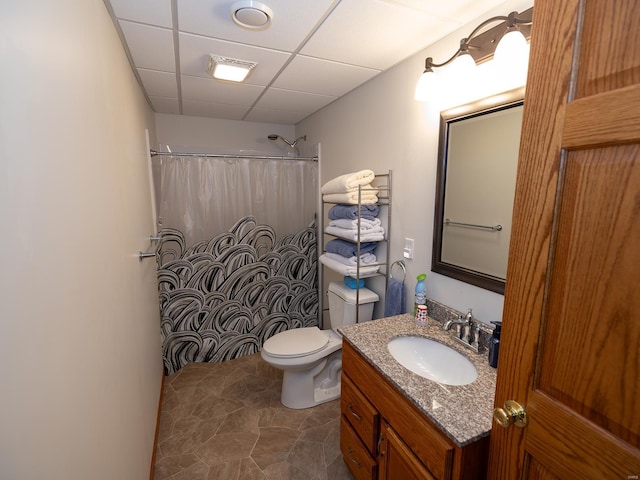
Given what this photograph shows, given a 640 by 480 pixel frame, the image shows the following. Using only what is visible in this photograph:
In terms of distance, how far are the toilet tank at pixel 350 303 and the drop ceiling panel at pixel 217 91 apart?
1.57m

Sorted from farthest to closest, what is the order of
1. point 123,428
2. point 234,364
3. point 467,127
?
1. point 234,364
2. point 467,127
3. point 123,428

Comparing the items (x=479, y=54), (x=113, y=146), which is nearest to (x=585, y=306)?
(x=479, y=54)

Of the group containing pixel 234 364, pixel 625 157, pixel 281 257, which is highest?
pixel 625 157

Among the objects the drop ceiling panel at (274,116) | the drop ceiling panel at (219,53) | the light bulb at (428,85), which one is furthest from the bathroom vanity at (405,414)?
the drop ceiling panel at (274,116)

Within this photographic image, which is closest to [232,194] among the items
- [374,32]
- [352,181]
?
[352,181]

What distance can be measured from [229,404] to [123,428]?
119cm

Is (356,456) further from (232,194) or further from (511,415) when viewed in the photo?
(232,194)

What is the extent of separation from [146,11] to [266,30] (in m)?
0.49

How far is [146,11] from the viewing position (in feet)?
4.13

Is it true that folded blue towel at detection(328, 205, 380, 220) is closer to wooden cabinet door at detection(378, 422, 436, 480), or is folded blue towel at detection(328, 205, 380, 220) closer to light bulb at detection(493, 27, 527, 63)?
light bulb at detection(493, 27, 527, 63)

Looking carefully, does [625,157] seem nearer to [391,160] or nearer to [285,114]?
[391,160]

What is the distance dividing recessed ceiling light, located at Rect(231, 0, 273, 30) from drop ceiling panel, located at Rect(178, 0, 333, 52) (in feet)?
0.08

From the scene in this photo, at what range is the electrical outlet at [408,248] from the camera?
179 centimetres

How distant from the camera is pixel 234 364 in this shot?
9.08 ft
